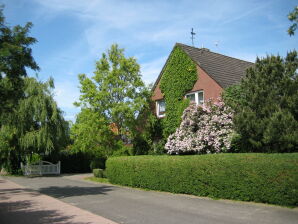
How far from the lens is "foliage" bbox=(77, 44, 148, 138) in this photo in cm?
2011

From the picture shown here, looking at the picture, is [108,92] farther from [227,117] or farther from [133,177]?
[227,117]

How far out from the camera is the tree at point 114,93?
2008 centimetres

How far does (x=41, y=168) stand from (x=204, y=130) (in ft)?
61.5

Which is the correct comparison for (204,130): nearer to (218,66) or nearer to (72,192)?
(218,66)

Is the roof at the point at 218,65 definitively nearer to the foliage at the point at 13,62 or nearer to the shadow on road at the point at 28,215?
the foliage at the point at 13,62

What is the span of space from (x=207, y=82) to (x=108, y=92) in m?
6.41

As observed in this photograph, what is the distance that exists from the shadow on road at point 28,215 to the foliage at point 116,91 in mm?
9555

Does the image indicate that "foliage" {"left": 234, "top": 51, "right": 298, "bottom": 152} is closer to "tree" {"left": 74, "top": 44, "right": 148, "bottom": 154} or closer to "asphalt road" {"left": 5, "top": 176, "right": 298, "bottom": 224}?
"asphalt road" {"left": 5, "top": 176, "right": 298, "bottom": 224}

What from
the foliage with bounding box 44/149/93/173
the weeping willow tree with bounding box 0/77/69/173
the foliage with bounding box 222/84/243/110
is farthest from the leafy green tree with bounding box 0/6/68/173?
the foliage with bounding box 222/84/243/110

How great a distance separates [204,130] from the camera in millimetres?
15945

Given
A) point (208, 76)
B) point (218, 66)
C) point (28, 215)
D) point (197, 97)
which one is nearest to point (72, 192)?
point (28, 215)

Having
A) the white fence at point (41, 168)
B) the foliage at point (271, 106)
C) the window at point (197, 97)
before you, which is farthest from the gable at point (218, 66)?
the white fence at point (41, 168)

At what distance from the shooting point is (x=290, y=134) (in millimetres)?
10906

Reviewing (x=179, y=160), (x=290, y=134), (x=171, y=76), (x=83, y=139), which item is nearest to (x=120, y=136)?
(x=83, y=139)
